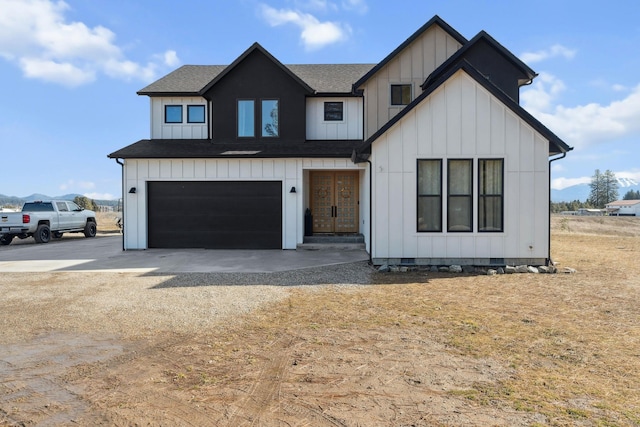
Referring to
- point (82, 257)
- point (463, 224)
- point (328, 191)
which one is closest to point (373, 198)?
point (463, 224)

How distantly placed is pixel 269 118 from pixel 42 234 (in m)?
11.8

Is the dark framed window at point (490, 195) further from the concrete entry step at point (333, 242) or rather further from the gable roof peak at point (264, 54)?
Result: the gable roof peak at point (264, 54)

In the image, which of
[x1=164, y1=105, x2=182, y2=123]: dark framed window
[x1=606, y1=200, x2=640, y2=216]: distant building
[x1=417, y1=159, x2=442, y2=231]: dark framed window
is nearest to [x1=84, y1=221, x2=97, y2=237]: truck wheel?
[x1=164, y1=105, x2=182, y2=123]: dark framed window

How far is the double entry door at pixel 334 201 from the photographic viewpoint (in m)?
15.4

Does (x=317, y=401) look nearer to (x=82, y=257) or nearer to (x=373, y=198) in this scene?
(x=373, y=198)

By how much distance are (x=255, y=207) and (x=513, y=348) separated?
427 inches

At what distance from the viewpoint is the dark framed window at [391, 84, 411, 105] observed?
529 inches

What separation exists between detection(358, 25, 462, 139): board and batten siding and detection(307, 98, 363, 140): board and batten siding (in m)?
1.99

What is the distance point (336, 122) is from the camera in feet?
50.7

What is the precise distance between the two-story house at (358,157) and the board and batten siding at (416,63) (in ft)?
0.11

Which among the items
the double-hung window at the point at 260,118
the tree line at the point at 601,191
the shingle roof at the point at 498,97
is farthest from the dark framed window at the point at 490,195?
the tree line at the point at 601,191

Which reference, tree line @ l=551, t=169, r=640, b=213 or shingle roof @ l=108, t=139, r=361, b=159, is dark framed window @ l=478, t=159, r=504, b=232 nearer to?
shingle roof @ l=108, t=139, r=361, b=159

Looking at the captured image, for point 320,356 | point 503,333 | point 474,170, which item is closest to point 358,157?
point 474,170

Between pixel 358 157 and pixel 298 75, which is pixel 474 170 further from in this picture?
pixel 298 75
